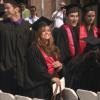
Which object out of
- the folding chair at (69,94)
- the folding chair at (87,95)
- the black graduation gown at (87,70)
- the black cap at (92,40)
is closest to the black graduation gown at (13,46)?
the black graduation gown at (87,70)

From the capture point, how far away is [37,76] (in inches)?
278

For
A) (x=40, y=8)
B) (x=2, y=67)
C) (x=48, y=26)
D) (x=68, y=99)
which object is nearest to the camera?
(x=68, y=99)

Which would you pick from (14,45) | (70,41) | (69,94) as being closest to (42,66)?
(69,94)

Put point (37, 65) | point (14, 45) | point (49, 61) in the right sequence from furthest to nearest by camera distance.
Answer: point (14, 45), point (49, 61), point (37, 65)

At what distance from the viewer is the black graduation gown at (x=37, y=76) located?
700 cm

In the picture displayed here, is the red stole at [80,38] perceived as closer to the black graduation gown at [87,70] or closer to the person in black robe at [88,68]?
the person in black robe at [88,68]

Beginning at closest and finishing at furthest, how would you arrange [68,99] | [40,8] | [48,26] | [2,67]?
[68,99]
[48,26]
[2,67]
[40,8]

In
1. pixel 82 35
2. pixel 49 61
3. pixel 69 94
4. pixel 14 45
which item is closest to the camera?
pixel 69 94

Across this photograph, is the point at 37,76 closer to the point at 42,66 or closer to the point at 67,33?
the point at 42,66

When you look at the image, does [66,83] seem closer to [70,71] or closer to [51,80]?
[70,71]

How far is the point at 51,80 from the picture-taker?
6973mm

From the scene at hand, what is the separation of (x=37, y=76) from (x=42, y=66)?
14cm

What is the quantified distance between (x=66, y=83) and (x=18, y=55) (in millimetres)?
797

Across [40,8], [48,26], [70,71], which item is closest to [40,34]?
[48,26]
